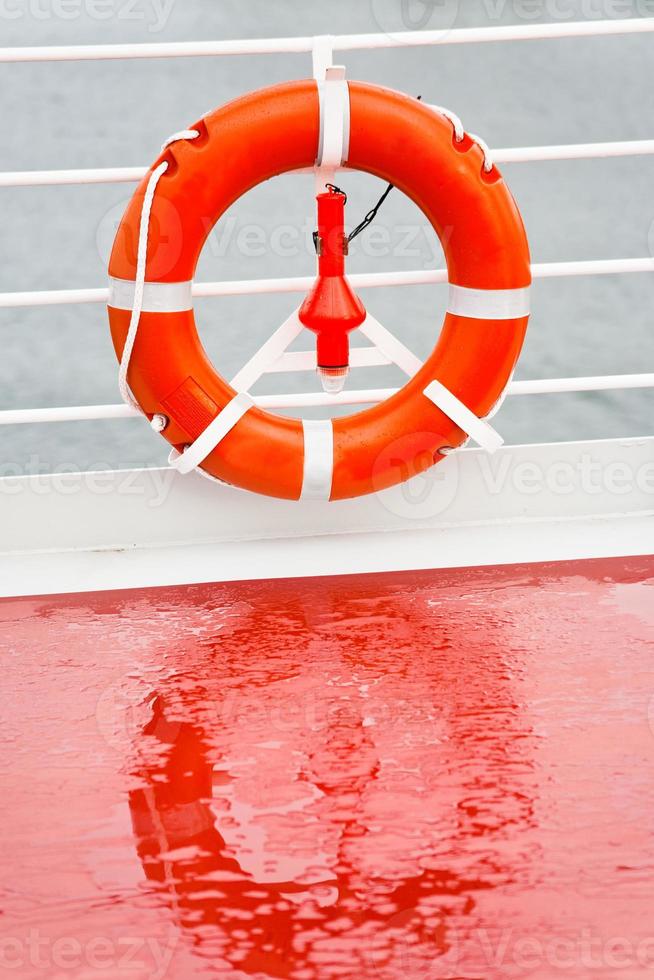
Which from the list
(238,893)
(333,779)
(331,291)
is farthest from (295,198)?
(238,893)

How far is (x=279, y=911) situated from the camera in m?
1.09

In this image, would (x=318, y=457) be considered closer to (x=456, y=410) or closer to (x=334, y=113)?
(x=456, y=410)

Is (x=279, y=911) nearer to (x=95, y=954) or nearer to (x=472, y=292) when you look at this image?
(x=95, y=954)

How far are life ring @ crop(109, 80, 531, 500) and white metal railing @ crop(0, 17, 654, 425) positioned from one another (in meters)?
0.09

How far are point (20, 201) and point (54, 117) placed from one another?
133 cm

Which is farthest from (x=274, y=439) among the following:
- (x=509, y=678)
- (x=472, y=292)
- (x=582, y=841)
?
(x=582, y=841)

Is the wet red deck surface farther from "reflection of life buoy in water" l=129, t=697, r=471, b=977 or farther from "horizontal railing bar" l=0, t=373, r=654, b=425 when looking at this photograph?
"horizontal railing bar" l=0, t=373, r=654, b=425

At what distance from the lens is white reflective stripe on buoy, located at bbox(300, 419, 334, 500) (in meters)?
1.71

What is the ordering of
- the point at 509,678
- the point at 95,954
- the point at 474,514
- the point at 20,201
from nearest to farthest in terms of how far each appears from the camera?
the point at 95,954
the point at 509,678
the point at 474,514
the point at 20,201

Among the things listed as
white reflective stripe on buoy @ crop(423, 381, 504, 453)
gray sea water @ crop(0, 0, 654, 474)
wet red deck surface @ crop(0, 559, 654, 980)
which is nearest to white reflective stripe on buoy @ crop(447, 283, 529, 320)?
white reflective stripe on buoy @ crop(423, 381, 504, 453)

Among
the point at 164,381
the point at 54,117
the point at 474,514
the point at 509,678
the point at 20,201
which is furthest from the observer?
the point at 54,117

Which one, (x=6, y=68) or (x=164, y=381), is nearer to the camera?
(x=164, y=381)

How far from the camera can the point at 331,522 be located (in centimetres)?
190

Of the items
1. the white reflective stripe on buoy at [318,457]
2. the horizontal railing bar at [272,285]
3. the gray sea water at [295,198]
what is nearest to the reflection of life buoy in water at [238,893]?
the white reflective stripe on buoy at [318,457]
